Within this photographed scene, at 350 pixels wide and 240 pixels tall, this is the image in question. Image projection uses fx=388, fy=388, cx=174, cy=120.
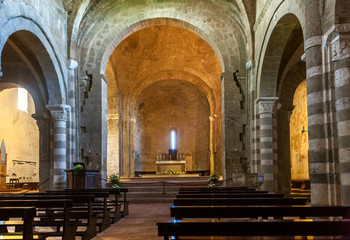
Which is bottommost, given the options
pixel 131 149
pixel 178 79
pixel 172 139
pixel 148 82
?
pixel 131 149

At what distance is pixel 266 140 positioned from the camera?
14.5m

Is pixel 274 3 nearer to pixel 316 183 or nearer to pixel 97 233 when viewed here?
pixel 316 183

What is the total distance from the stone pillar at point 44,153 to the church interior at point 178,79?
0.15 feet

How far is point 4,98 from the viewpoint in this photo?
2352 centimetres

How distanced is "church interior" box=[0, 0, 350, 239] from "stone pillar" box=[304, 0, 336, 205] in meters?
0.02

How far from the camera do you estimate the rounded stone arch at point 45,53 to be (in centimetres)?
1108

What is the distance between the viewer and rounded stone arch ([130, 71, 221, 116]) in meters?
25.8

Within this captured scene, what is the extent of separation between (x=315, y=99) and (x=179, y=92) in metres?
21.5

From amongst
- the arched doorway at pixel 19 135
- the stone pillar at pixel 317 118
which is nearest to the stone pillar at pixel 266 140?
the stone pillar at pixel 317 118

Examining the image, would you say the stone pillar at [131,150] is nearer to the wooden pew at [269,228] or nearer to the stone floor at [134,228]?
the stone floor at [134,228]

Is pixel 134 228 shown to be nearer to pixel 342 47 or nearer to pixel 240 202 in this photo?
pixel 240 202

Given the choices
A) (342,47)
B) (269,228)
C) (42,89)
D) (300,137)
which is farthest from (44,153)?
(269,228)

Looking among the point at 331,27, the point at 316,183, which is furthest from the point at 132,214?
the point at 331,27

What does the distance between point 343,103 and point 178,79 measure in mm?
19494
